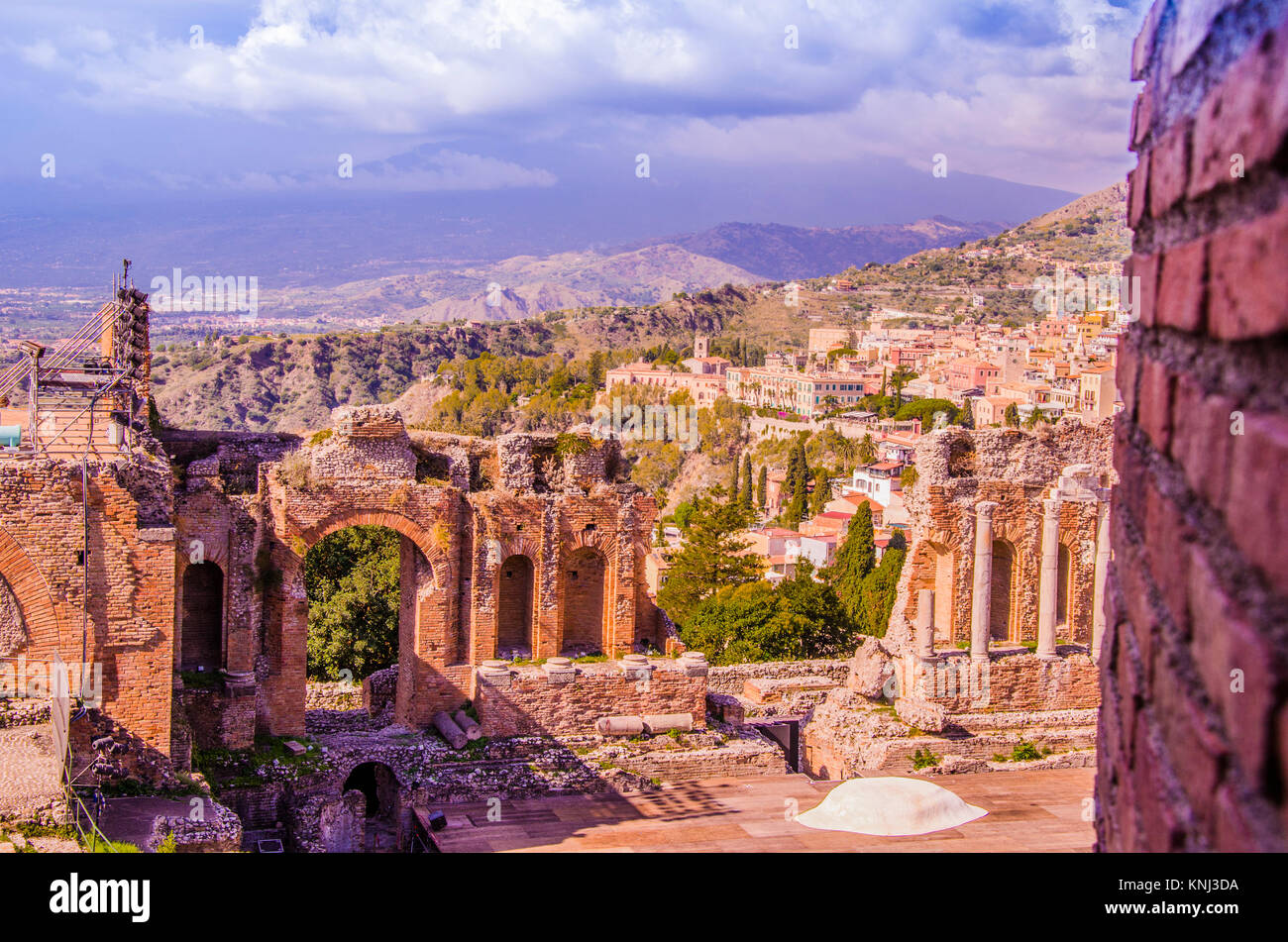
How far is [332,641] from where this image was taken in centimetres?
3162

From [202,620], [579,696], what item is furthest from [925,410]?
[202,620]

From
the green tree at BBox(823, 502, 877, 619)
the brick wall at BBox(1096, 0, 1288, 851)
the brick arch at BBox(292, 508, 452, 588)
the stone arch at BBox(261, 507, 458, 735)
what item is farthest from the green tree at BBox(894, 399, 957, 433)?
the brick wall at BBox(1096, 0, 1288, 851)

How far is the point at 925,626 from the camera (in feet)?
75.8

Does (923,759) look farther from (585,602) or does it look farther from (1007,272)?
(1007,272)

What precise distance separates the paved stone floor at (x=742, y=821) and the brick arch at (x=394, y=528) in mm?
4261

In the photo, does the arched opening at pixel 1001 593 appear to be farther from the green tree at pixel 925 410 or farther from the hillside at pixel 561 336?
the hillside at pixel 561 336

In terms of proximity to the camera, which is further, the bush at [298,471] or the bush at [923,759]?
the bush at [923,759]

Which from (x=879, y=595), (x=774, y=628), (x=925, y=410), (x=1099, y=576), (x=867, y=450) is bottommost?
(x=879, y=595)

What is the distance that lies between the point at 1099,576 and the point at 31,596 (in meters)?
18.1

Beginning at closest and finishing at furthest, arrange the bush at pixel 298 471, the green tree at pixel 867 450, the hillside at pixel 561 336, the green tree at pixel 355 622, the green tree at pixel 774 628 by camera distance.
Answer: the bush at pixel 298 471 < the green tree at pixel 355 622 < the green tree at pixel 774 628 < the green tree at pixel 867 450 < the hillside at pixel 561 336

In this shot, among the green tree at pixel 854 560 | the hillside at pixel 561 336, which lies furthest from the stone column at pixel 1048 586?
the hillside at pixel 561 336

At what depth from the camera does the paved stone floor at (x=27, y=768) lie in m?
12.7

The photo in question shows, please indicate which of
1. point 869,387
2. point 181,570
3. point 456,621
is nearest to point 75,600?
point 181,570

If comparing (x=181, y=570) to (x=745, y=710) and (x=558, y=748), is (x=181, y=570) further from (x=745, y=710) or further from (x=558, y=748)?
(x=745, y=710)
